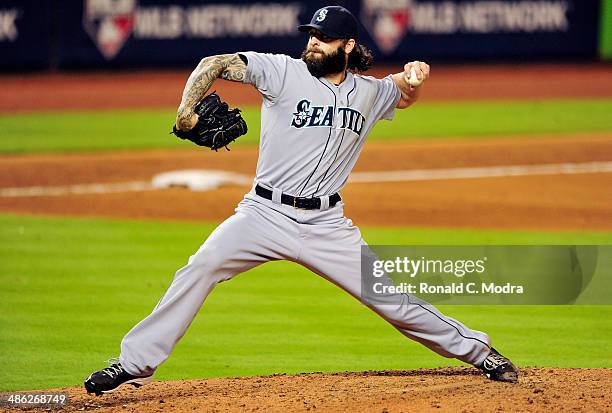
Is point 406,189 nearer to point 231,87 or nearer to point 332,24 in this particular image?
point 332,24

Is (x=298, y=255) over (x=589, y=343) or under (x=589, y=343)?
over

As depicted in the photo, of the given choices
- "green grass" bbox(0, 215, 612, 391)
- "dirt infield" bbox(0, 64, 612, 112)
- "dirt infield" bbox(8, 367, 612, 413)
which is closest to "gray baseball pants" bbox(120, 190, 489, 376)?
"dirt infield" bbox(8, 367, 612, 413)

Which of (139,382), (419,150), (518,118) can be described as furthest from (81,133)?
(139,382)

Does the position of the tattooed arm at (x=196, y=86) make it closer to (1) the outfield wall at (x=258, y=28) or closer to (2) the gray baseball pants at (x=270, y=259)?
(2) the gray baseball pants at (x=270, y=259)

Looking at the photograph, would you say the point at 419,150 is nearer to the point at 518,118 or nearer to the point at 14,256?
the point at 518,118

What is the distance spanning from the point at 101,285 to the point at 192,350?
5.91 ft

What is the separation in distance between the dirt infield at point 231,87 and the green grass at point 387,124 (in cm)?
59

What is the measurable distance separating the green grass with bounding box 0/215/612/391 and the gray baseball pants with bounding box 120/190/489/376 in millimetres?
1075

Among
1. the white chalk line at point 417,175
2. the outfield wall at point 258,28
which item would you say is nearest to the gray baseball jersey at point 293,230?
the white chalk line at point 417,175

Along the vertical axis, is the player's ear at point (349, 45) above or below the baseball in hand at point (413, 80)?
above

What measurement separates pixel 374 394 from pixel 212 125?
1563mm

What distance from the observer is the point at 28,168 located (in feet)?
47.6

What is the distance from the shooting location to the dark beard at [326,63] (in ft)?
18.6

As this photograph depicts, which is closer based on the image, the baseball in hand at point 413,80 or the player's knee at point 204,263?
the player's knee at point 204,263
